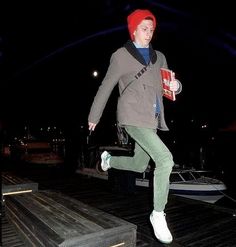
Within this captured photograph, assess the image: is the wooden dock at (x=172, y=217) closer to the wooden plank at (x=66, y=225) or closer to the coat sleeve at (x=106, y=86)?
the wooden plank at (x=66, y=225)

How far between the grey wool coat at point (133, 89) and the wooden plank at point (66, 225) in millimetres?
1203

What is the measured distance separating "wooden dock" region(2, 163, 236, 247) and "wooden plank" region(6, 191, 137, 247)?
0.54 m

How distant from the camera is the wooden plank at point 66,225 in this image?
3.24m

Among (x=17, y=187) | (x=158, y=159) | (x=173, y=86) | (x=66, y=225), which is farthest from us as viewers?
(x=17, y=187)

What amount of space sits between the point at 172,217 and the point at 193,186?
779 centimetres

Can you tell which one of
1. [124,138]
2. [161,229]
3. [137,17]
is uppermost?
[137,17]

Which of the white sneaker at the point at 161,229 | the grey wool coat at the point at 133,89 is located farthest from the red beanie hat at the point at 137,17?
the white sneaker at the point at 161,229

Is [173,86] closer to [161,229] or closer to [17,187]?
[161,229]

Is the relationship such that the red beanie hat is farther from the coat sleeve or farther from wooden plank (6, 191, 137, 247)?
wooden plank (6, 191, 137, 247)

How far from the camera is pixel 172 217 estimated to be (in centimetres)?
622

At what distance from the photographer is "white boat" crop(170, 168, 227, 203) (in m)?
13.7

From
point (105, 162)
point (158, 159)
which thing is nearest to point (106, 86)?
point (158, 159)

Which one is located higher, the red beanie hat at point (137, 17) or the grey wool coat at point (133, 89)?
the red beanie hat at point (137, 17)

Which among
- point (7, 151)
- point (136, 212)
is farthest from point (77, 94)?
point (136, 212)
